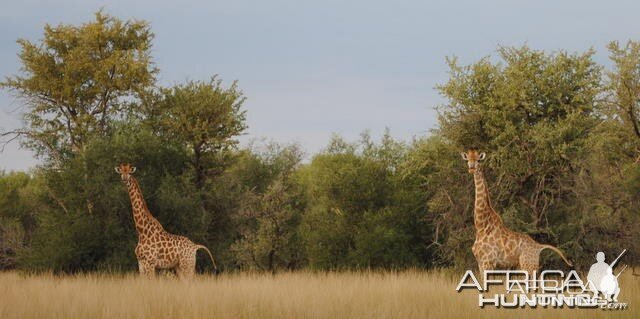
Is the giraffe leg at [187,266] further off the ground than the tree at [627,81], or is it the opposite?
the tree at [627,81]

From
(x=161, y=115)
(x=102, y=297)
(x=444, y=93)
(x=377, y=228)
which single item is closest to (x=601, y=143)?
(x=444, y=93)

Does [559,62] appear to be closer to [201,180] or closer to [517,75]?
[517,75]

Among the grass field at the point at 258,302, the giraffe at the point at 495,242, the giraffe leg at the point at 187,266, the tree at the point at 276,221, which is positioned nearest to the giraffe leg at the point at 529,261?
the giraffe at the point at 495,242

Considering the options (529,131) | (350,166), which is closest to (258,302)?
(529,131)

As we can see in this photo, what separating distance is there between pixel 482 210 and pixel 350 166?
46.1 ft

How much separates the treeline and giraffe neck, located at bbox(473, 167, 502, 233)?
353 centimetres

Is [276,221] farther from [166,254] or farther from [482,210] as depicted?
[482,210]

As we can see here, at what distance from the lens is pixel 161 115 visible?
28266 mm

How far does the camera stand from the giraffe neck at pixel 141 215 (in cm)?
2002

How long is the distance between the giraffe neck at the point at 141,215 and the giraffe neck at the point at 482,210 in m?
8.22

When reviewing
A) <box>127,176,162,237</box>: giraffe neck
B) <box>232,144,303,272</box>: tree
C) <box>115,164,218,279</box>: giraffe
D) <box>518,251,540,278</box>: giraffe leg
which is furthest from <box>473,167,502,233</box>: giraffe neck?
<box>232,144,303,272</box>: tree

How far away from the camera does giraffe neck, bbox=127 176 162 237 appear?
65.7ft

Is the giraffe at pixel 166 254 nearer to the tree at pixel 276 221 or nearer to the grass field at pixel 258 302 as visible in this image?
the grass field at pixel 258 302

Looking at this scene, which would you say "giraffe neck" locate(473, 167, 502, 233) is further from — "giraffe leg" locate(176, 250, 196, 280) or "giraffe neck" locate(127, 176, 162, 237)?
"giraffe neck" locate(127, 176, 162, 237)
